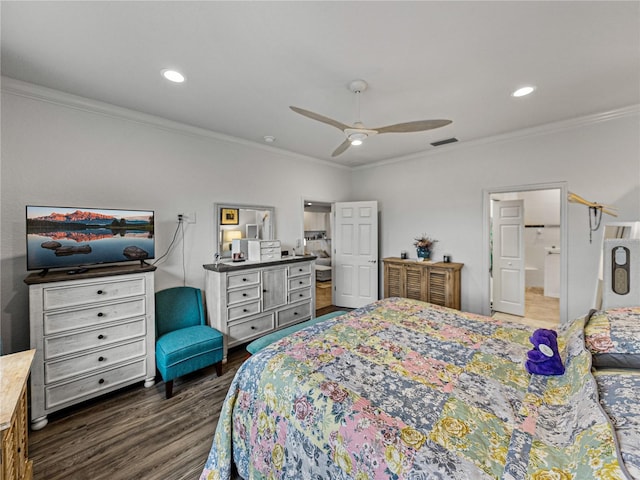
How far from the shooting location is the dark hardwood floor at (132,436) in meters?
1.65

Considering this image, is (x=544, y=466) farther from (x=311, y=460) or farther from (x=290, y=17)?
(x=290, y=17)

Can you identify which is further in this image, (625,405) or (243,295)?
(243,295)

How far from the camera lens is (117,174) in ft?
8.79

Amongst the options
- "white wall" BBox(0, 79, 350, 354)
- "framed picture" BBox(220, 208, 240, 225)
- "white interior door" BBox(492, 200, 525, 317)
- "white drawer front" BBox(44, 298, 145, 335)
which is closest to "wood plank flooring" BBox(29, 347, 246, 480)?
"white drawer front" BBox(44, 298, 145, 335)

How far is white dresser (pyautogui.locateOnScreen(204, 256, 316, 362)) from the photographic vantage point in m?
2.98

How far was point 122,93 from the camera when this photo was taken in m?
→ 2.38

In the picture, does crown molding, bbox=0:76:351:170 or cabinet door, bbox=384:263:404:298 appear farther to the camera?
cabinet door, bbox=384:263:404:298

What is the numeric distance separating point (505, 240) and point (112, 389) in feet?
18.1

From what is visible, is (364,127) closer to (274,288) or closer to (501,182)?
(274,288)

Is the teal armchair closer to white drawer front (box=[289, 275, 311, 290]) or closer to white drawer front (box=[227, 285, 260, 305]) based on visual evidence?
white drawer front (box=[227, 285, 260, 305])

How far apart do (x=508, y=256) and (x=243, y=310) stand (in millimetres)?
4295

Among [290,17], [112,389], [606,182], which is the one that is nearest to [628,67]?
[606,182]

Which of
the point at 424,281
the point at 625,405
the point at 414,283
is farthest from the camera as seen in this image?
the point at 414,283

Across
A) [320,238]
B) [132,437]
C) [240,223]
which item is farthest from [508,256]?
[132,437]
